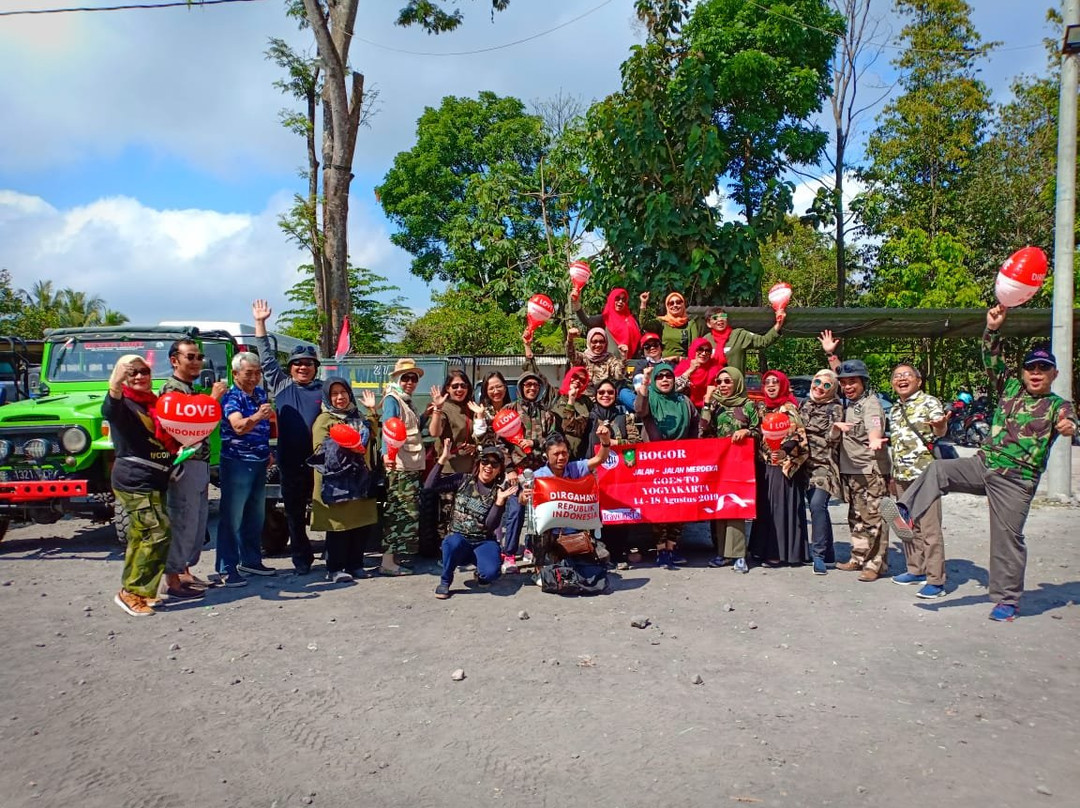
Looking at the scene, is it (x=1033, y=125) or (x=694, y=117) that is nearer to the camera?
(x=694, y=117)

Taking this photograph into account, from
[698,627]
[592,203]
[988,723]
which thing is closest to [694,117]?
[592,203]

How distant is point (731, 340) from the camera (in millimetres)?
8328

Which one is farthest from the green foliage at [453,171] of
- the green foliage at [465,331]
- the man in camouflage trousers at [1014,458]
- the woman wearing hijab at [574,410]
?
the man in camouflage trousers at [1014,458]

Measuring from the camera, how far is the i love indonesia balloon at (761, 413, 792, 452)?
272 inches

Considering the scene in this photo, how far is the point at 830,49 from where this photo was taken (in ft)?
69.7

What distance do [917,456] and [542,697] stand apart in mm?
3777

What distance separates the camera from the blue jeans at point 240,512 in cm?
651

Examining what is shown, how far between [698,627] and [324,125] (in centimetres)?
1346

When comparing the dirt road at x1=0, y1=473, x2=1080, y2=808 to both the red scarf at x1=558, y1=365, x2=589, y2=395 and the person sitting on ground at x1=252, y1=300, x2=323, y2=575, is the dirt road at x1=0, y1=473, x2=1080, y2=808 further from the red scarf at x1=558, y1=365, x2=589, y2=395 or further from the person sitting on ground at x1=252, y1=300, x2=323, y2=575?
the red scarf at x1=558, y1=365, x2=589, y2=395

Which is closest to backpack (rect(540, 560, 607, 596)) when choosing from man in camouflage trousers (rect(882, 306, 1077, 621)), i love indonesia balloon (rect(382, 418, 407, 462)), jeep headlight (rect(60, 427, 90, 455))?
i love indonesia balloon (rect(382, 418, 407, 462))

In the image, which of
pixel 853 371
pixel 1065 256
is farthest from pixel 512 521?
pixel 1065 256

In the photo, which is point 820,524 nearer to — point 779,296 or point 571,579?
point 571,579

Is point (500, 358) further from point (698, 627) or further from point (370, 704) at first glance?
point (370, 704)

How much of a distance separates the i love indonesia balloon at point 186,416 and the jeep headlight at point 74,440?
248cm
